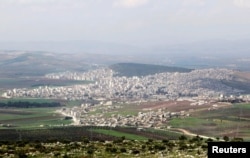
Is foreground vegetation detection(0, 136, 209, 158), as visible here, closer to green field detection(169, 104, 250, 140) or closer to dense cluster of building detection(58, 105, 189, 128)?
green field detection(169, 104, 250, 140)

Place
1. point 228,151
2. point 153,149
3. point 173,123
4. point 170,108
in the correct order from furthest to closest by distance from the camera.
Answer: point 170,108, point 173,123, point 153,149, point 228,151

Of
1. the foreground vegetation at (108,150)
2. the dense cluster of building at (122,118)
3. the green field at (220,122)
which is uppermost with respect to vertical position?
the foreground vegetation at (108,150)

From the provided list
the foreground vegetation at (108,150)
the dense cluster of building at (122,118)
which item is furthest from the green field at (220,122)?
the foreground vegetation at (108,150)

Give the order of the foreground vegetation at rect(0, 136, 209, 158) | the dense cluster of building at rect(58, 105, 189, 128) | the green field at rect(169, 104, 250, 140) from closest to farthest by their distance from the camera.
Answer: the foreground vegetation at rect(0, 136, 209, 158), the green field at rect(169, 104, 250, 140), the dense cluster of building at rect(58, 105, 189, 128)

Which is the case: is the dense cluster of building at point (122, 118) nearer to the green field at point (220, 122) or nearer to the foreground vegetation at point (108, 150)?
the green field at point (220, 122)

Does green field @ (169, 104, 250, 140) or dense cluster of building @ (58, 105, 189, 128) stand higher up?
green field @ (169, 104, 250, 140)

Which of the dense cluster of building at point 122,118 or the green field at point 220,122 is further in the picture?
the dense cluster of building at point 122,118

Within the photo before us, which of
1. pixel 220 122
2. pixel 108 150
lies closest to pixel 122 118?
pixel 220 122

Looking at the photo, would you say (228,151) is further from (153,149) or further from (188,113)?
(188,113)

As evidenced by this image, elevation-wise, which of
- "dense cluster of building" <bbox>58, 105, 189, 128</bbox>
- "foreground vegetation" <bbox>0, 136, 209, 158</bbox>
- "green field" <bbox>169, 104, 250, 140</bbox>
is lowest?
"dense cluster of building" <bbox>58, 105, 189, 128</bbox>

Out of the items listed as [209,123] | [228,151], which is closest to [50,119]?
[209,123]

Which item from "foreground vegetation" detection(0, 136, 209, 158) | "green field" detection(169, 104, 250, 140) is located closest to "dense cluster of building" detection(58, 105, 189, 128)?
"green field" detection(169, 104, 250, 140)
